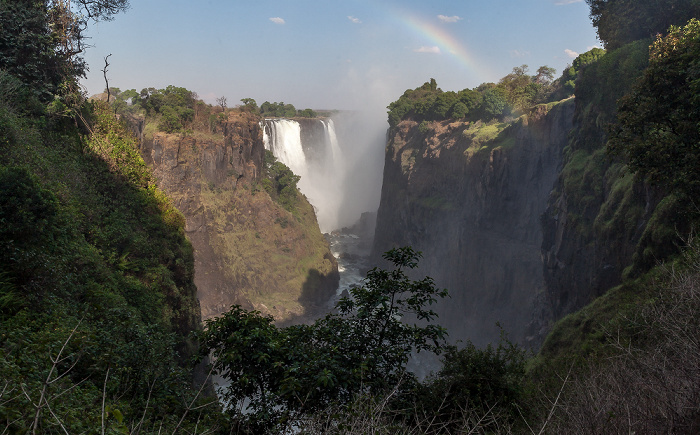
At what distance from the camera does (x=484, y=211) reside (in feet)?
158

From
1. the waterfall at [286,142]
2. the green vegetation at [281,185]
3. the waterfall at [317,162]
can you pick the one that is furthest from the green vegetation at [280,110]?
the green vegetation at [281,185]

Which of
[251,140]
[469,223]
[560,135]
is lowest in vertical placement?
A: [469,223]

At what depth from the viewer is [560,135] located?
4034cm

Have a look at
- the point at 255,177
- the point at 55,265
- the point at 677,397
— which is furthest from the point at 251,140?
the point at 677,397

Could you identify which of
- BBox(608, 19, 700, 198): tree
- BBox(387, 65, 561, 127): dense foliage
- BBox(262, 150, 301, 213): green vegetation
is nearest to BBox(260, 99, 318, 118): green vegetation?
BBox(387, 65, 561, 127): dense foliage

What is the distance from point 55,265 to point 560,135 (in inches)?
1615

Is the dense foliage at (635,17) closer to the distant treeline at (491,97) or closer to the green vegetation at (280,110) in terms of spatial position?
the distant treeline at (491,97)

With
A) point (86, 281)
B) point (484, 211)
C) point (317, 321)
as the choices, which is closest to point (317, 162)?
point (484, 211)

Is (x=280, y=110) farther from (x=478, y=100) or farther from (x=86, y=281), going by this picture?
(x=86, y=281)

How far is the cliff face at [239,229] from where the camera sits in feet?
156

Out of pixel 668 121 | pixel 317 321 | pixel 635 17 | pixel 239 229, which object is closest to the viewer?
pixel 317 321

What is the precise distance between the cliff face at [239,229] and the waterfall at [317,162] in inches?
579

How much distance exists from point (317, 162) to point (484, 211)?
4664 centimetres

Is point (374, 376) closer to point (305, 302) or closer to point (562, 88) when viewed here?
point (305, 302)
